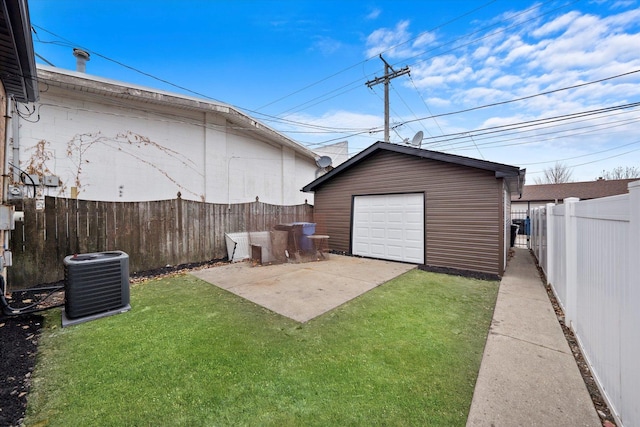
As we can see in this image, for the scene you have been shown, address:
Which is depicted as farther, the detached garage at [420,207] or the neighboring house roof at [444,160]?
the detached garage at [420,207]

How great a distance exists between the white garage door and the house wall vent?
21.5 feet

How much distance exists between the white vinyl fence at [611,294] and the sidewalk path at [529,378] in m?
0.19

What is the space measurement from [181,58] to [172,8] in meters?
2.06

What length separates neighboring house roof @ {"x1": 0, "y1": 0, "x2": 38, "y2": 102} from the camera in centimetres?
258

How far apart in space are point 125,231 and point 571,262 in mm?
8364

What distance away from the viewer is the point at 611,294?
191 centimetres

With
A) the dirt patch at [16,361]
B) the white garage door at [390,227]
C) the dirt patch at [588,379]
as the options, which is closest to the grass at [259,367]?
the dirt patch at [16,361]

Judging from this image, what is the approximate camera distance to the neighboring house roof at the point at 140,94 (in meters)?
5.71

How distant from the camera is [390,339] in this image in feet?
9.77

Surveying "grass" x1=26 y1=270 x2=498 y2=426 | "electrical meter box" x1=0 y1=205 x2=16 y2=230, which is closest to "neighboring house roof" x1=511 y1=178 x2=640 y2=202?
"grass" x1=26 y1=270 x2=498 y2=426

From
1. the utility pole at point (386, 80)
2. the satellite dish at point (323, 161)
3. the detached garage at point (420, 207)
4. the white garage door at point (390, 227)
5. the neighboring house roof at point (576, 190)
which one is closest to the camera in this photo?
the detached garage at point (420, 207)

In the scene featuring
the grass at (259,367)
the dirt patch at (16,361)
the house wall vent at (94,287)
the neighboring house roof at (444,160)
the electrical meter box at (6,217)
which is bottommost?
the grass at (259,367)

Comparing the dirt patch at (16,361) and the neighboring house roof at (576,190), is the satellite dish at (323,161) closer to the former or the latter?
the dirt patch at (16,361)

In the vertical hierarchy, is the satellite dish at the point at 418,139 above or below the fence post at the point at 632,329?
above
